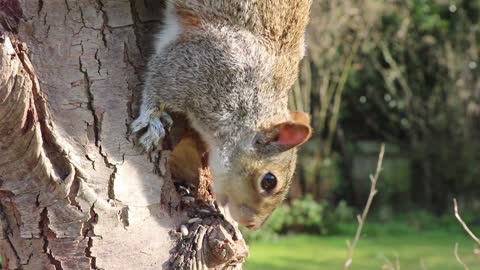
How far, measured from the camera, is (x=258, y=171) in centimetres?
283

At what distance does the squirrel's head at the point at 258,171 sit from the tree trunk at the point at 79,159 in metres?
0.54

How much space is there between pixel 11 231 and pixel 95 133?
298 millimetres

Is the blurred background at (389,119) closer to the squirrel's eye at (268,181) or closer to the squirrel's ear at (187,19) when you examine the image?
the squirrel's eye at (268,181)

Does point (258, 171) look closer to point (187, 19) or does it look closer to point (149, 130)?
point (187, 19)

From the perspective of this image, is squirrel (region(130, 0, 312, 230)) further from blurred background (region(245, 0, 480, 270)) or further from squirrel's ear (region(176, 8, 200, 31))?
blurred background (region(245, 0, 480, 270))

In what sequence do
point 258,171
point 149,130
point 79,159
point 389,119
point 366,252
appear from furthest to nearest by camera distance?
point 389,119 < point 366,252 < point 258,171 < point 149,130 < point 79,159

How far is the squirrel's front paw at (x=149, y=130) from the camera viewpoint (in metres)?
2.14

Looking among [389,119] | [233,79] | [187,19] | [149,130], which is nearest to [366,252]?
[389,119]

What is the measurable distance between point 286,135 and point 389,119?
7.10 m

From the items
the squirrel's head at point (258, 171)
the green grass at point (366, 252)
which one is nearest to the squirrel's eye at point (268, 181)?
the squirrel's head at point (258, 171)

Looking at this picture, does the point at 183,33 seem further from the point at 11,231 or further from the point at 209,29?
the point at 11,231

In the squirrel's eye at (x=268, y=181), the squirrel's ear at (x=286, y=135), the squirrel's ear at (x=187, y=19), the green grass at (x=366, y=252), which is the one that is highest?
the squirrel's ear at (x=187, y=19)

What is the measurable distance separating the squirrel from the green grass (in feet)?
13.5

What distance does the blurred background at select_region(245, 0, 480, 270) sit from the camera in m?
8.84
